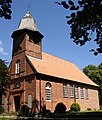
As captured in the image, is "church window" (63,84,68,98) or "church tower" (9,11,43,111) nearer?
"church tower" (9,11,43,111)

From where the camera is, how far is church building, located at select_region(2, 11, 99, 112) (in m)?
30.1

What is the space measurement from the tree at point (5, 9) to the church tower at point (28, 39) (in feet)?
77.9

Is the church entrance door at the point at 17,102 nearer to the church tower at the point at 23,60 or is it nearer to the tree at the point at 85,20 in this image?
the church tower at the point at 23,60

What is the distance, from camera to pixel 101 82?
5650 cm

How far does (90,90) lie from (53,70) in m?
11.3

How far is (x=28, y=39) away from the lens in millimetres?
33406

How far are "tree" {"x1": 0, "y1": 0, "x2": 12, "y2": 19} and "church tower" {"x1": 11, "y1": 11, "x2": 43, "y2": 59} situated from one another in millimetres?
23740

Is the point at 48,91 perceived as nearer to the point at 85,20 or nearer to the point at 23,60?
the point at 23,60

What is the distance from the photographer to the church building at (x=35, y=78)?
30141mm

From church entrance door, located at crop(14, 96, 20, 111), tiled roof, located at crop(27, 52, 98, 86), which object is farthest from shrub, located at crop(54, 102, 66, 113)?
church entrance door, located at crop(14, 96, 20, 111)

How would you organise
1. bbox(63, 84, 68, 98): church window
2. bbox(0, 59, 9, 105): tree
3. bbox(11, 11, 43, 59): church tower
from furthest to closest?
bbox(63, 84, 68, 98): church window → bbox(11, 11, 43, 59): church tower → bbox(0, 59, 9, 105): tree

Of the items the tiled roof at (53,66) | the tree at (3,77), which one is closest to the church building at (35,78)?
the tiled roof at (53,66)

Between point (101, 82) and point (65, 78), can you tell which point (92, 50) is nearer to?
point (65, 78)

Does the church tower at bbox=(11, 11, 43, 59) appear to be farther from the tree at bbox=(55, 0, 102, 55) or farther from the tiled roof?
the tree at bbox=(55, 0, 102, 55)
